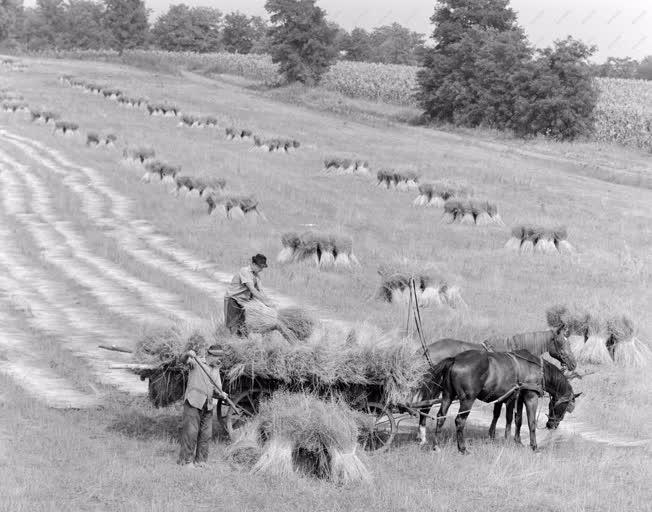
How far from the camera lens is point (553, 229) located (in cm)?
4019

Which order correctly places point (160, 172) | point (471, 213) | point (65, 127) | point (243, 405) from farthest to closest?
point (65, 127) < point (160, 172) < point (471, 213) < point (243, 405)

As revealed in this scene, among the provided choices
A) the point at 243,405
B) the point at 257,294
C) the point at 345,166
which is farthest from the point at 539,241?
the point at 243,405

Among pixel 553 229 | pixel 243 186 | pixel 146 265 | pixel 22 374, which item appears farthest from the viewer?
pixel 243 186

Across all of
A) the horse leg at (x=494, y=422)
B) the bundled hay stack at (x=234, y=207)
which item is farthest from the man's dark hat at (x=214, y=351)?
the bundled hay stack at (x=234, y=207)

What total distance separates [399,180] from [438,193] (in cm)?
502

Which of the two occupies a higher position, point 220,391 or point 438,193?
point 220,391

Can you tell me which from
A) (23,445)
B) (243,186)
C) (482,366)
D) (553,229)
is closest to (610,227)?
(553,229)

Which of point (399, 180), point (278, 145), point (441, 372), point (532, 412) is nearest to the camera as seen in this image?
point (441, 372)

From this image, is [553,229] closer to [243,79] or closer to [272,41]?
[272,41]

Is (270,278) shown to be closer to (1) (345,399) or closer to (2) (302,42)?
(1) (345,399)

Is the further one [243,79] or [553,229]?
[243,79]

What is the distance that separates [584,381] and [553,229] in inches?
690

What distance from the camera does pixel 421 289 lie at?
1187 inches

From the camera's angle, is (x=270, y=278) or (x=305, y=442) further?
(x=270, y=278)
